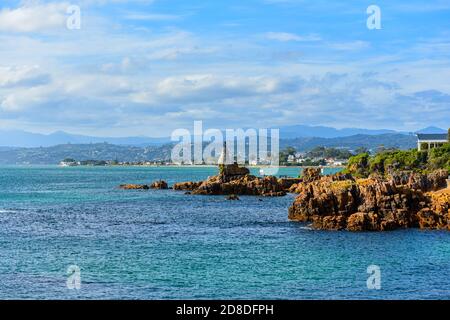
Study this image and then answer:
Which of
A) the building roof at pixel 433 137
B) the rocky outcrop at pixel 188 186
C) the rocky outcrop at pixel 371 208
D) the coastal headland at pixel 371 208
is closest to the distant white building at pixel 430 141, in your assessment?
the building roof at pixel 433 137

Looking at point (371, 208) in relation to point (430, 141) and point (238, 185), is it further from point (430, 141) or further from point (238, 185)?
point (430, 141)

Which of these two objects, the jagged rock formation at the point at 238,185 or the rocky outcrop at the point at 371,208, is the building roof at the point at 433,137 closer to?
the jagged rock formation at the point at 238,185

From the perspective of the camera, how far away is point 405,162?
115688 mm

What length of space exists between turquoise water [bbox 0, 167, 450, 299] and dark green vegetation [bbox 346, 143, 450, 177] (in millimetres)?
45083

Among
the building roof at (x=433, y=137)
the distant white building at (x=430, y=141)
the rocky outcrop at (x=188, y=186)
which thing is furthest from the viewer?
the building roof at (x=433, y=137)

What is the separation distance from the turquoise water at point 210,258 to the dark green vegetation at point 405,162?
45083 millimetres

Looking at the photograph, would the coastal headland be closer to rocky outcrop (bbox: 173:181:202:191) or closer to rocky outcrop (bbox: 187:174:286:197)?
rocky outcrop (bbox: 187:174:286:197)

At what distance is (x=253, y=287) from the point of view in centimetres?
3612

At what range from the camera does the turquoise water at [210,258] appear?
116 ft

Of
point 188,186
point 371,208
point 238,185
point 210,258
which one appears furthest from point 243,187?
point 210,258

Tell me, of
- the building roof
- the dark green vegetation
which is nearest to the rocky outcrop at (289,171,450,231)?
the dark green vegetation

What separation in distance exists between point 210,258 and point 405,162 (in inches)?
3061
